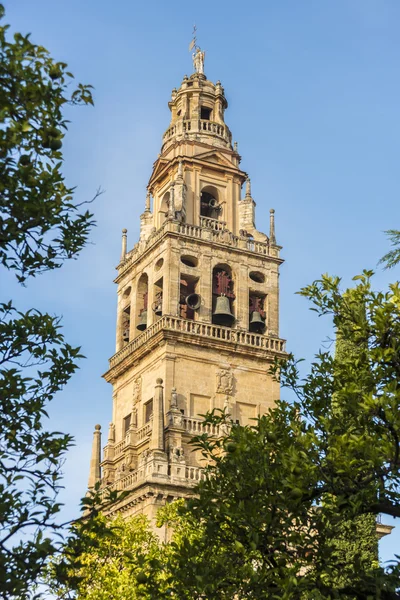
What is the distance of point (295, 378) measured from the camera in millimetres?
20891

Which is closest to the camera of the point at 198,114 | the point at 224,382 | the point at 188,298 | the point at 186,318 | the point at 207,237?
the point at 224,382

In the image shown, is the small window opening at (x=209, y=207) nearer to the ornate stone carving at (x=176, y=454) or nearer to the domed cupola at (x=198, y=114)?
the domed cupola at (x=198, y=114)

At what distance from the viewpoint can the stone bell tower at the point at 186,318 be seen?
50.6 m

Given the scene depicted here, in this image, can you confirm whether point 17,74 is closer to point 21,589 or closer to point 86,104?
point 86,104

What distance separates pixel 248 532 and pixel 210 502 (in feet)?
3.97

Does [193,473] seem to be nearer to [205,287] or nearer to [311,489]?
[205,287]

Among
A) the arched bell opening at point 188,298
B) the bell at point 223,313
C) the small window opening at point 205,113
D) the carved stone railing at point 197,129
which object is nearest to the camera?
the bell at point 223,313

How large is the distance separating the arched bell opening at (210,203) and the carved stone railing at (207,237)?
1181mm

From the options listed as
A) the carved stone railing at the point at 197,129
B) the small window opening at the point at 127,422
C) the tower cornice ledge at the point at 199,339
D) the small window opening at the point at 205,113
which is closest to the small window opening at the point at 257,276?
the tower cornice ledge at the point at 199,339

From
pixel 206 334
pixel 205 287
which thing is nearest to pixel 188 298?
pixel 205 287

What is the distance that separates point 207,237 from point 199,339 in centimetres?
611

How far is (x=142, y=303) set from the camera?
57.6m

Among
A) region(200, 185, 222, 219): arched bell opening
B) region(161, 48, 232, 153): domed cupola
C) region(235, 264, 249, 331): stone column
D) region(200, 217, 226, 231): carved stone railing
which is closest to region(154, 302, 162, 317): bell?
region(235, 264, 249, 331): stone column

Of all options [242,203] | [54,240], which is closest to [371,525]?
[54,240]
